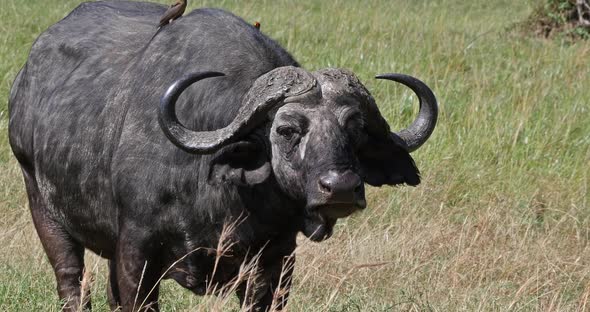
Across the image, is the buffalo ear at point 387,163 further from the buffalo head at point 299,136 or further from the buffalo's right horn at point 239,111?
the buffalo's right horn at point 239,111

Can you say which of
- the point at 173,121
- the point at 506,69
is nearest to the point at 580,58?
the point at 506,69

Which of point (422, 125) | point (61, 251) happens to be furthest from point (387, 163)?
point (61, 251)

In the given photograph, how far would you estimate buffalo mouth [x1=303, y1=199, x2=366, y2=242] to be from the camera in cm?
446

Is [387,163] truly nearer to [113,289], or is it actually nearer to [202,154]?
[202,154]

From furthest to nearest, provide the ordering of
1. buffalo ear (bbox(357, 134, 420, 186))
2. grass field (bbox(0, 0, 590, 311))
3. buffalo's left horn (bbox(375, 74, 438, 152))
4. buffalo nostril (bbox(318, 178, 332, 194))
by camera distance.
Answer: grass field (bbox(0, 0, 590, 311)), buffalo's left horn (bbox(375, 74, 438, 152)), buffalo ear (bbox(357, 134, 420, 186)), buffalo nostril (bbox(318, 178, 332, 194))

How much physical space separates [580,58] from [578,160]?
3.01 meters

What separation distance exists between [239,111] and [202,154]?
22cm

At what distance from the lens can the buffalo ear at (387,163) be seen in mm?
5070

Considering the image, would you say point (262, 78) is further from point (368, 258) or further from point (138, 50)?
point (368, 258)

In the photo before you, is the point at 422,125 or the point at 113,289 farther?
the point at 113,289

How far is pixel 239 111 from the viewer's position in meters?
4.82

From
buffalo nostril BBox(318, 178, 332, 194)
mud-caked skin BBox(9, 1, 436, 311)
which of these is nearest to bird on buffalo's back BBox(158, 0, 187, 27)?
mud-caked skin BBox(9, 1, 436, 311)

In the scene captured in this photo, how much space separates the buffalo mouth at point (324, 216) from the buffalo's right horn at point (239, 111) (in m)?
0.41

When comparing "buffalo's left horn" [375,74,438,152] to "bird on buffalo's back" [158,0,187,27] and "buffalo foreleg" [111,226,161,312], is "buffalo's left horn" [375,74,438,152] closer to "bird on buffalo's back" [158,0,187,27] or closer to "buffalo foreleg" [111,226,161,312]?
"buffalo foreleg" [111,226,161,312]
